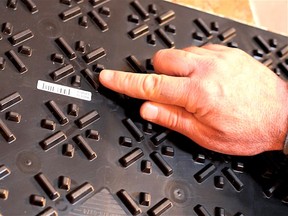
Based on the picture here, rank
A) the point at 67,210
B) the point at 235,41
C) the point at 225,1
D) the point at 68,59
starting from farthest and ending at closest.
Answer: the point at 225,1
the point at 235,41
the point at 68,59
the point at 67,210

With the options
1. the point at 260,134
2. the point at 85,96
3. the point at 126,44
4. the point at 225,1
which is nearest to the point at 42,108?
the point at 85,96

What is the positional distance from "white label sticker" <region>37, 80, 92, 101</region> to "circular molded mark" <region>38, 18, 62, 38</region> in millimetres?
81

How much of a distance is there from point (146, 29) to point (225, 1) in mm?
276

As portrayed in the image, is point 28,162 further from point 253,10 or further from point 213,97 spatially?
point 253,10

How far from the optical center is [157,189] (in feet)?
2.20

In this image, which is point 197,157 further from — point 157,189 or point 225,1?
point 225,1

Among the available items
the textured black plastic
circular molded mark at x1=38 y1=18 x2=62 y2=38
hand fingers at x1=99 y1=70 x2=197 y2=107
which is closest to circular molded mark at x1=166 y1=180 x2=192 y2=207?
the textured black plastic

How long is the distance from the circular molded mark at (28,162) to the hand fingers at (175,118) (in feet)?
0.52

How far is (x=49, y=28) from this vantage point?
0.73 meters

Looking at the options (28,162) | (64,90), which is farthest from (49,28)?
(28,162)

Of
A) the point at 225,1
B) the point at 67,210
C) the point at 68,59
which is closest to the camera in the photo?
the point at 67,210

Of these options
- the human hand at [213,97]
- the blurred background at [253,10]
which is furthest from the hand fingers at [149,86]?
the blurred background at [253,10]

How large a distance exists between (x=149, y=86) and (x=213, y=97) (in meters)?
0.09

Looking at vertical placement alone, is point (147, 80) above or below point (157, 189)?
above
